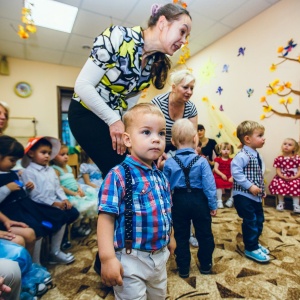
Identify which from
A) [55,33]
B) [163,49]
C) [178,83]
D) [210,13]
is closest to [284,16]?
[210,13]

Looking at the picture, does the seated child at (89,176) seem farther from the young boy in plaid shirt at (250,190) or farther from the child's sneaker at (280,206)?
the child's sneaker at (280,206)

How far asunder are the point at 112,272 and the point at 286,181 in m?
2.87

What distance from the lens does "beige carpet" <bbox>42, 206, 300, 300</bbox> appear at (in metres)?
1.16

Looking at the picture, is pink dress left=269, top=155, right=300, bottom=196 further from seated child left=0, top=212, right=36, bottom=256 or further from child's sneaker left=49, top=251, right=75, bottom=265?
seated child left=0, top=212, right=36, bottom=256

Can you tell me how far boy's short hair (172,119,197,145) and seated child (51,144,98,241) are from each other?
1.07 meters

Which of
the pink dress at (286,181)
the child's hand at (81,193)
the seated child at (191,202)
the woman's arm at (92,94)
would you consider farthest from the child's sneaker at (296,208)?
the woman's arm at (92,94)

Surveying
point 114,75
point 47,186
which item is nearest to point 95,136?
point 114,75

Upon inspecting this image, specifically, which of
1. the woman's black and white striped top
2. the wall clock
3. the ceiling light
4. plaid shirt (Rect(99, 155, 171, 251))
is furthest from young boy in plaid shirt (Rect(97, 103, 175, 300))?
the wall clock

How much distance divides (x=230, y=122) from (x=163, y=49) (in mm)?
2884

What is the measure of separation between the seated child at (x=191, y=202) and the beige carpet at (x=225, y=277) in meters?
0.11

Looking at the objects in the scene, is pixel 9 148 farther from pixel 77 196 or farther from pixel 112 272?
pixel 112 272

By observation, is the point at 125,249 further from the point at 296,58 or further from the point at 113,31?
the point at 296,58

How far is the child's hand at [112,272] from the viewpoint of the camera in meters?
0.64

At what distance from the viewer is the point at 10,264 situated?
2.91 feet
